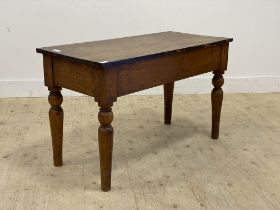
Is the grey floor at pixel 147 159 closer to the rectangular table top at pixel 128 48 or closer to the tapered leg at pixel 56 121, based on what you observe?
the tapered leg at pixel 56 121

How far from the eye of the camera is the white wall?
3293 mm

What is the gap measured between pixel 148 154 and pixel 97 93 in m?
0.71

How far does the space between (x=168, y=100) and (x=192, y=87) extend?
0.83 metres

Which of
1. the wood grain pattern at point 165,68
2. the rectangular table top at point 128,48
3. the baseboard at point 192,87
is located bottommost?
the baseboard at point 192,87

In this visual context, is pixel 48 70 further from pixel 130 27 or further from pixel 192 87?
pixel 192 87

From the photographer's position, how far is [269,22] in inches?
140

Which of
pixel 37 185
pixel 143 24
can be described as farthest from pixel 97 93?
pixel 143 24

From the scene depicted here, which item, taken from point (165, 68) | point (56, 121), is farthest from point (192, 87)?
point (56, 121)

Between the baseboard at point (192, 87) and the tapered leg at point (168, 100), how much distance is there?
719 mm

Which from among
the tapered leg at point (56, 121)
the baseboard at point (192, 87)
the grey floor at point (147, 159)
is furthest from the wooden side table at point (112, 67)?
the baseboard at point (192, 87)

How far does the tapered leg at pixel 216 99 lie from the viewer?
2.45 meters

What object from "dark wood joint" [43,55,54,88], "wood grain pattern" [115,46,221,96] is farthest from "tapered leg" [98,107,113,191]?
"dark wood joint" [43,55,54,88]

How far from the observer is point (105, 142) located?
6.24 ft

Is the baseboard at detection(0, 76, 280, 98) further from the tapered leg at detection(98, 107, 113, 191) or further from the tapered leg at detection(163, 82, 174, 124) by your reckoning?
the tapered leg at detection(98, 107, 113, 191)
